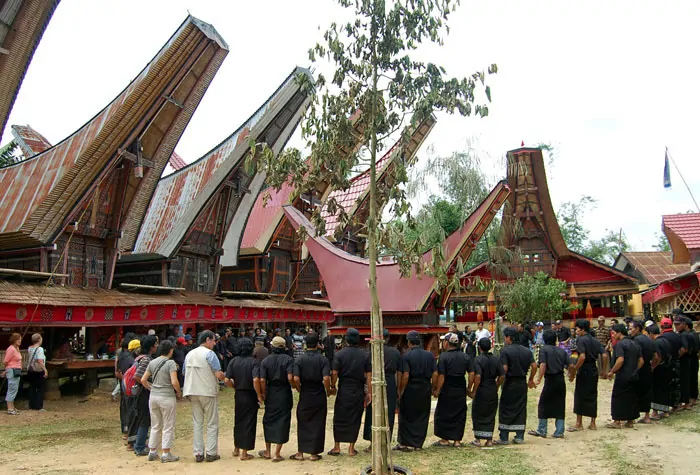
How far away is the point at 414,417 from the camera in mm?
7449

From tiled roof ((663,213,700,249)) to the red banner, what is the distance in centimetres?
1268

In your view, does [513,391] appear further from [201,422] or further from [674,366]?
[201,422]

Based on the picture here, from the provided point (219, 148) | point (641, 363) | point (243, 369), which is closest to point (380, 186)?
point (243, 369)

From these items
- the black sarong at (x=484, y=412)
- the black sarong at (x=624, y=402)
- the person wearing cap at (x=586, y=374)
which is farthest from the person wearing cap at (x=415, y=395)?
the black sarong at (x=624, y=402)

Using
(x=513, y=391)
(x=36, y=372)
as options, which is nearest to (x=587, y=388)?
(x=513, y=391)

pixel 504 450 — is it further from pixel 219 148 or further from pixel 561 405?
pixel 219 148

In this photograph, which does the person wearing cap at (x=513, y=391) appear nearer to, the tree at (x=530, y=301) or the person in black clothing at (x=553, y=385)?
the person in black clothing at (x=553, y=385)

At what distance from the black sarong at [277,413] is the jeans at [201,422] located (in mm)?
635

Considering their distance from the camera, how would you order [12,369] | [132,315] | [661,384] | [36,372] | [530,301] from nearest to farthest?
[661,384] → [12,369] → [36,372] → [132,315] → [530,301]

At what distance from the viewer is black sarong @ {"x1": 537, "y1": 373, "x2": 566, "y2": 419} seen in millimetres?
8023

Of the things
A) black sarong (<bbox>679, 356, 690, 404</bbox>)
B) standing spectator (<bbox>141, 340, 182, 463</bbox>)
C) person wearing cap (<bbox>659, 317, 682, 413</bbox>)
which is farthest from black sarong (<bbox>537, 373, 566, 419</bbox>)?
standing spectator (<bbox>141, 340, 182, 463</bbox>)

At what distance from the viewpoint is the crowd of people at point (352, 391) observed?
7.16m

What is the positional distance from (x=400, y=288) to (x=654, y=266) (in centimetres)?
2163

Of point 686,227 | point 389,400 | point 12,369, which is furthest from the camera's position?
point 686,227
